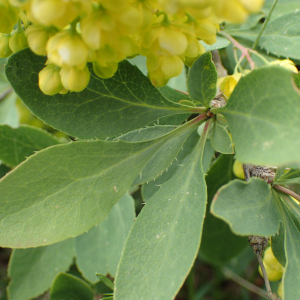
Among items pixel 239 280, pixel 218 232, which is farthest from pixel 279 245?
pixel 239 280

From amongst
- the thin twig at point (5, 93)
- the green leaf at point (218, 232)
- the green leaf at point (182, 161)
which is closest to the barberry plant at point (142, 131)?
the green leaf at point (182, 161)

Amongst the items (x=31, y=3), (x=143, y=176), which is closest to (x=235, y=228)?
(x=143, y=176)

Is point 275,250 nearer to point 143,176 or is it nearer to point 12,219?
point 143,176

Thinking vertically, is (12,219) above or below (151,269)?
above

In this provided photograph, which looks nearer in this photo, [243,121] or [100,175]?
[243,121]

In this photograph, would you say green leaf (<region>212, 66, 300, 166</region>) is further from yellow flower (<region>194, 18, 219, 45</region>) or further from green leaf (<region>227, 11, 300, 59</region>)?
green leaf (<region>227, 11, 300, 59</region>)

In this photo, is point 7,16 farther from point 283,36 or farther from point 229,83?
point 283,36

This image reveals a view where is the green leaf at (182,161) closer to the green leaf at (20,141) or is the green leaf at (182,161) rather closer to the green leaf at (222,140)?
the green leaf at (222,140)
